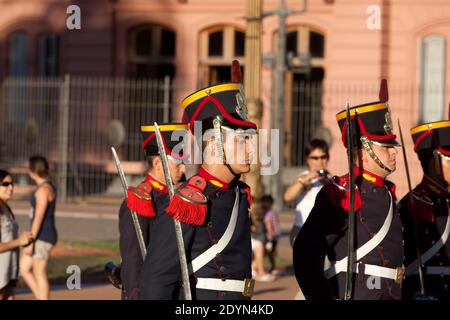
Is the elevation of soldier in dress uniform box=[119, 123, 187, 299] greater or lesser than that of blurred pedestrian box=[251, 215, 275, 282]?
greater

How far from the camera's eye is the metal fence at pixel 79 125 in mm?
25984

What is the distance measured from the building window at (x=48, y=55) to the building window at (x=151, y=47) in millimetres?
1679

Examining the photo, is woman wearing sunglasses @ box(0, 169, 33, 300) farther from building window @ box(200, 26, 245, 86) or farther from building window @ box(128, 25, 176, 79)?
building window @ box(128, 25, 176, 79)

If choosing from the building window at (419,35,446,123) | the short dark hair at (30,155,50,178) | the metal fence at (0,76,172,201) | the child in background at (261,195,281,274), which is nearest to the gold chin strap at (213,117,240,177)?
the short dark hair at (30,155,50,178)

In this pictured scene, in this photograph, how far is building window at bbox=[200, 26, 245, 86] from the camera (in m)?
28.0

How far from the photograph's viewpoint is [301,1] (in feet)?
89.5

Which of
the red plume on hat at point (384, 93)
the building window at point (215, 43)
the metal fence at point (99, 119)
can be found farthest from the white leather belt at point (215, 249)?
the building window at point (215, 43)

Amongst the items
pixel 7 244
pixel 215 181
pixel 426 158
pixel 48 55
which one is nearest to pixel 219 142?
pixel 215 181

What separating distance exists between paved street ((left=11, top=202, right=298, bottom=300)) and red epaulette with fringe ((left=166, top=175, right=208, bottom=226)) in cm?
653

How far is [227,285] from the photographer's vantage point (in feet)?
19.5

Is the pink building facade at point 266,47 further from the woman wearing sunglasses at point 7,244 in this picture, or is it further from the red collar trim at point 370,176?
the red collar trim at point 370,176

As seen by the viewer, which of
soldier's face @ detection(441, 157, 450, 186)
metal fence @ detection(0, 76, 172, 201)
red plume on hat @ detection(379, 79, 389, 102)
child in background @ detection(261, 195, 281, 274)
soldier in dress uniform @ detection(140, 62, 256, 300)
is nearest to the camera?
soldier in dress uniform @ detection(140, 62, 256, 300)

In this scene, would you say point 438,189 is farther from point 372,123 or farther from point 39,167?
point 39,167
